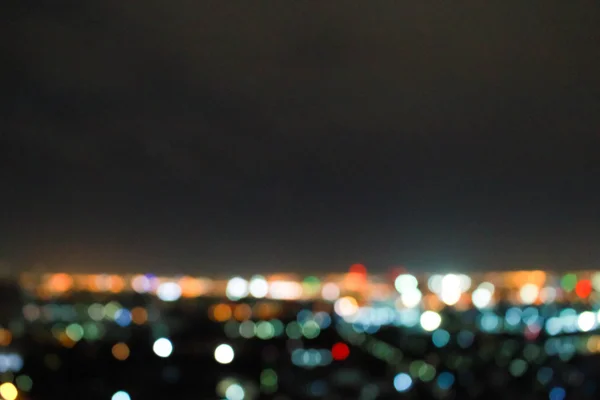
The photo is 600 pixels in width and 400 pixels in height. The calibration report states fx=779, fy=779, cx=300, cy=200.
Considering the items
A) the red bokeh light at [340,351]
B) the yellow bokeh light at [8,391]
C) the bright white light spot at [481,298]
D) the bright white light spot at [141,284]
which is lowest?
the yellow bokeh light at [8,391]

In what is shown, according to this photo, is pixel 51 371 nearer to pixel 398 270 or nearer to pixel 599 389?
pixel 398 270

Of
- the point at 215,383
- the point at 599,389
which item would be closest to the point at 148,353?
the point at 215,383

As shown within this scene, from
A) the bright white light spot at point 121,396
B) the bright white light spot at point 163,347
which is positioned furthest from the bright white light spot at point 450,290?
the bright white light spot at point 121,396

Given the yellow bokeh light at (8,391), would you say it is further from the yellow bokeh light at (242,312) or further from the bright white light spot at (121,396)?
the yellow bokeh light at (242,312)

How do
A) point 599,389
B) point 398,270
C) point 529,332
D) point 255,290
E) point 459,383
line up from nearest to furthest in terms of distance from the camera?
point 599,389 → point 459,383 → point 398,270 → point 529,332 → point 255,290

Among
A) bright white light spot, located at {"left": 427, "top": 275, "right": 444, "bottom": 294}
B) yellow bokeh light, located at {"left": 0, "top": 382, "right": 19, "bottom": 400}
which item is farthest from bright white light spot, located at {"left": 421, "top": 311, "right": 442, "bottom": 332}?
yellow bokeh light, located at {"left": 0, "top": 382, "right": 19, "bottom": 400}

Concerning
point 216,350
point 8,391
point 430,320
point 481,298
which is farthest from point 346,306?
point 8,391

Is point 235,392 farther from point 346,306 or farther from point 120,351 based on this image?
point 346,306
